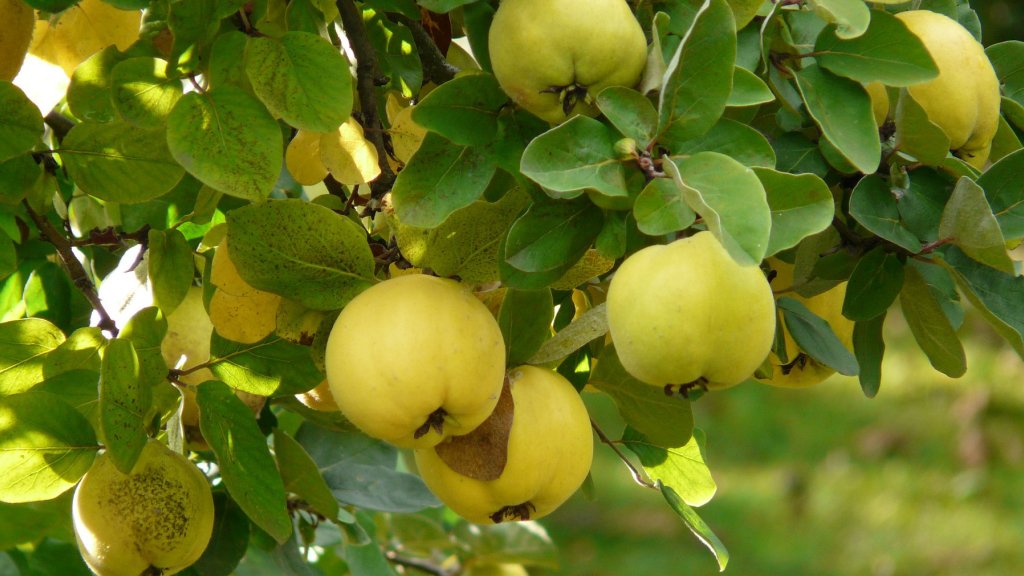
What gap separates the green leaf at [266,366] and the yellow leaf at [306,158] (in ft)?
0.47

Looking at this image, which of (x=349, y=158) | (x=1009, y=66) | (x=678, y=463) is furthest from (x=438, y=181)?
(x=1009, y=66)

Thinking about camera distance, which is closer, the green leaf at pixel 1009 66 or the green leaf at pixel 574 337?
the green leaf at pixel 574 337

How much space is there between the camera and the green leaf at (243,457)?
76cm

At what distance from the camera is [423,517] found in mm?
1445

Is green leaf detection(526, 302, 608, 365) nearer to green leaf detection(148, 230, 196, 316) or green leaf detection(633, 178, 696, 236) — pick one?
green leaf detection(633, 178, 696, 236)

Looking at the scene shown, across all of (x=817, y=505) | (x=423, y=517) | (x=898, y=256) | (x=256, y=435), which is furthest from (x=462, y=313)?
(x=817, y=505)

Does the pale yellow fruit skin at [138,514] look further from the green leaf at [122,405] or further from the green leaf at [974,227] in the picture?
the green leaf at [974,227]

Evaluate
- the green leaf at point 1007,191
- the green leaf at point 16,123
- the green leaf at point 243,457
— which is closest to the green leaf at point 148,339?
the green leaf at point 243,457

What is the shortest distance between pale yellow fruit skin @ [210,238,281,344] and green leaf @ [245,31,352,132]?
11 centimetres

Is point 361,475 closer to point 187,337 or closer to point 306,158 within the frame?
point 187,337

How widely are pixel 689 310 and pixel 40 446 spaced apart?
432 millimetres

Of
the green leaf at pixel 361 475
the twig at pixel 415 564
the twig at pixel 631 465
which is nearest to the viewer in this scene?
the twig at pixel 631 465

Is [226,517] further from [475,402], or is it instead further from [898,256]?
[898,256]

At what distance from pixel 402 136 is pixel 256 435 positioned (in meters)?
0.23
